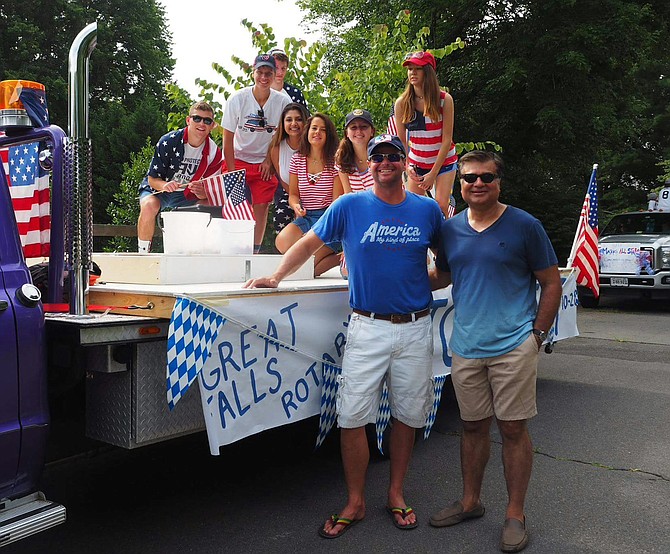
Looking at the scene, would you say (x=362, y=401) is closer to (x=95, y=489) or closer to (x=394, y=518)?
(x=394, y=518)

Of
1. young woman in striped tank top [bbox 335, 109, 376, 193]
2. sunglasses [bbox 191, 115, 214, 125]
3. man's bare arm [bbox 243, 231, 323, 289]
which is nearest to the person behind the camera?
man's bare arm [bbox 243, 231, 323, 289]

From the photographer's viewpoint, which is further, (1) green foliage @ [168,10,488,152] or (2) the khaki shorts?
(1) green foliage @ [168,10,488,152]

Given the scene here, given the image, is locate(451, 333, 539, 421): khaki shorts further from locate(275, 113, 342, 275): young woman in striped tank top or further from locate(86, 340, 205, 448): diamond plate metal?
locate(275, 113, 342, 275): young woman in striped tank top

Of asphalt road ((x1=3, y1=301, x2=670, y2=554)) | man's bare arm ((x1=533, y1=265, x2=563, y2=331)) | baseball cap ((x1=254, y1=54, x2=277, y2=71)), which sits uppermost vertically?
baseball cap ((x1=254, y1=54, x2=277, y2=71))

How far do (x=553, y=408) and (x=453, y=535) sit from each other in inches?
104

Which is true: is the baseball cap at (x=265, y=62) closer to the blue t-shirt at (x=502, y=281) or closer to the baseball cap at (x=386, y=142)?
the baseball cap at (x=386, y=142)

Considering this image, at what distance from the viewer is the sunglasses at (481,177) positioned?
127 inches

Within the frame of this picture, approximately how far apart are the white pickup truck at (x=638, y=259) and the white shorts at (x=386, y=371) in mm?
10468

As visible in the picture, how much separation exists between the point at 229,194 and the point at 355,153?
110 cm

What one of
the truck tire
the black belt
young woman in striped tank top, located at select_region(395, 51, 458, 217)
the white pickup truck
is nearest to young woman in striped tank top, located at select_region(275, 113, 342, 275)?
young woman in striped tank top, located at select_region(395, 51, 458, 217)

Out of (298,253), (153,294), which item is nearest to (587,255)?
(298,253)

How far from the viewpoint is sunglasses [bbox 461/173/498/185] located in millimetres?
3238

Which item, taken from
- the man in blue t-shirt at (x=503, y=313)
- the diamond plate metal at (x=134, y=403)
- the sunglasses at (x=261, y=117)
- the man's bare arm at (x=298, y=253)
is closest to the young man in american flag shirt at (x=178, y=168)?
the sunglasses at (x=261, y=117)

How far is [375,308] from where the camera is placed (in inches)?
→ 133
